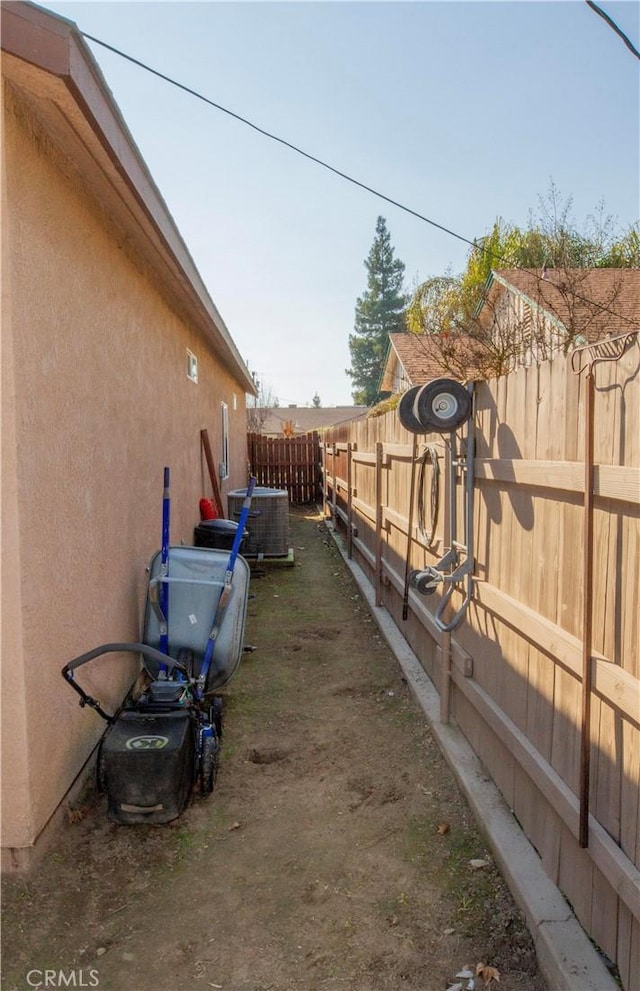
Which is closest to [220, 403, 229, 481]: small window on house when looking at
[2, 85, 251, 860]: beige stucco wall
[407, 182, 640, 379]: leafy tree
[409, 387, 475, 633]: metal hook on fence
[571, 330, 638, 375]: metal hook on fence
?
[407, 182, 640, 379]: leafy tree

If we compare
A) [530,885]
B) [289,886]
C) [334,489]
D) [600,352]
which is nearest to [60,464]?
[289,886]

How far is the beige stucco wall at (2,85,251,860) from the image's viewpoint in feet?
7.86

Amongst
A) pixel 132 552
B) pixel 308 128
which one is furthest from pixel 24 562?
pixel 308 128

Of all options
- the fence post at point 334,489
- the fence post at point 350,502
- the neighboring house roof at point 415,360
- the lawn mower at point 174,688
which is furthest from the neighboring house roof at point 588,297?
the lawn mower at point 174,688

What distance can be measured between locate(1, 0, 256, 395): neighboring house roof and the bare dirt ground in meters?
3.07

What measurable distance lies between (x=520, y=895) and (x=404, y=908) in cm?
44

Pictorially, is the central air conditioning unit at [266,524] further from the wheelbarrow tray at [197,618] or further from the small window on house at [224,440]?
the wheelbarrow tray at [197,618]

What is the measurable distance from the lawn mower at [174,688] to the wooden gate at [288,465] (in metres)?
13.2

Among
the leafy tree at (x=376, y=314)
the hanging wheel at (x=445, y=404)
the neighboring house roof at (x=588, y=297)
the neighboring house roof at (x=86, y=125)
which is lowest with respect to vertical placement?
the hanging wheel at (x=445, y=404)

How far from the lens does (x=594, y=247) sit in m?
13.1

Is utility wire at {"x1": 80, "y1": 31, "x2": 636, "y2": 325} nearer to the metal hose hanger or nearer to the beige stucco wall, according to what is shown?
the beige stucco wall

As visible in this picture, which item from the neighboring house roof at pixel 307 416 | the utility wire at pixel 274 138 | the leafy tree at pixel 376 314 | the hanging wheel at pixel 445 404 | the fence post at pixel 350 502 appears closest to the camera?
the hanging wheel at pixel 445 404

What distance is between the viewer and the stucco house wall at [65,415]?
7.80 ft

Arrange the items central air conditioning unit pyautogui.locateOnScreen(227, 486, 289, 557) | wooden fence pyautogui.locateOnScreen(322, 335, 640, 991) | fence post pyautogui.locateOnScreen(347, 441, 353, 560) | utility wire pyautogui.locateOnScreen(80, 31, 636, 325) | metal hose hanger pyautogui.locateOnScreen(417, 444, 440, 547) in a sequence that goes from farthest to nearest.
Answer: fence post pyautogui.locateOnScreen(347, 441, 353, 560)
central air conditioning unit pyautogui.locateOnScreen(227, 486, 289, 557)
metal hose hanger pyautogui.locateOnScreen(417, 444, 440, 547)
utility wire pyautogui.locateOnScreen(80, 31, 636, 325)
wooden fence pyautogui.locateOnScreen(322, 335, 640, 991)
